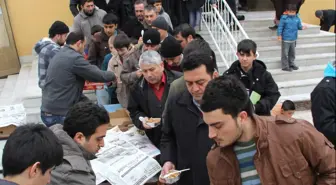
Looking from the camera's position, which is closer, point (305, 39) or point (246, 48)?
point (246, 48)

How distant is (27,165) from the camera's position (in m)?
1.54

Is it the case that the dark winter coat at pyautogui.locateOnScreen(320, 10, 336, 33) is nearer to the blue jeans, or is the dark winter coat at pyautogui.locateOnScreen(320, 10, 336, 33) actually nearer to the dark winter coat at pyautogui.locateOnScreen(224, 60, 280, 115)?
the dark winter coat at pyautogui.locateOnScreen(224, 60, 280, 115)

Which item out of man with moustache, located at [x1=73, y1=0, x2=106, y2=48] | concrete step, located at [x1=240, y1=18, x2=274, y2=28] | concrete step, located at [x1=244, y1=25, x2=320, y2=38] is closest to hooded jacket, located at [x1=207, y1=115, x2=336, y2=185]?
man with moustache, located at [x1=73, y1=0, x2=106, y2=48]

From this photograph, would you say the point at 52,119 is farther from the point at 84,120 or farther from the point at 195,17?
Result: the point at 195,17

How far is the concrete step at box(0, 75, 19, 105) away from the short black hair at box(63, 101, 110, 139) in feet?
15.6

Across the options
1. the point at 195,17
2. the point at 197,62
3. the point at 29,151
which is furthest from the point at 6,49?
the point at 29,151

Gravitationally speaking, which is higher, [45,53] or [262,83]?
[45,53]

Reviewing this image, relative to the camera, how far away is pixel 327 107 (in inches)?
103

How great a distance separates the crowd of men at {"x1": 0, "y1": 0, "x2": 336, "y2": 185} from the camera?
159 cm

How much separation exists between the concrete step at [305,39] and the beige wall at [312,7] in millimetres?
1287

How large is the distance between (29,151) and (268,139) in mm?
1096

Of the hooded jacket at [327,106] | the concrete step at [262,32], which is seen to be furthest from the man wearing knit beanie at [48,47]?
the concrete step at [262,32]

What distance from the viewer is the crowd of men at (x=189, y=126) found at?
1590mm

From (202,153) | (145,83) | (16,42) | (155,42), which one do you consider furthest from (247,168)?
(16,42)
